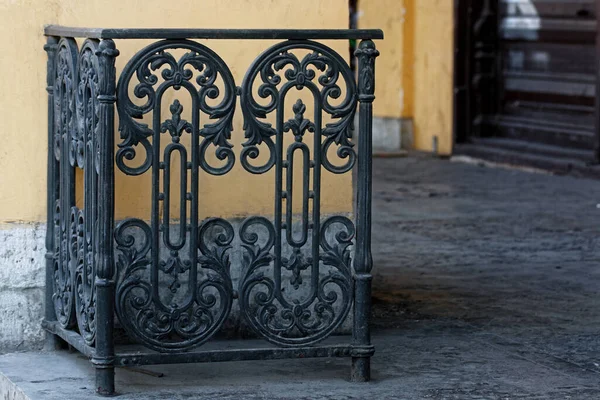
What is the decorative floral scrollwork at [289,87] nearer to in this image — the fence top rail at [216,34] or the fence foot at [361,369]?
the fence top rail at [216,34]

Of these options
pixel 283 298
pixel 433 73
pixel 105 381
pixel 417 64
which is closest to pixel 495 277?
pixel 283 298

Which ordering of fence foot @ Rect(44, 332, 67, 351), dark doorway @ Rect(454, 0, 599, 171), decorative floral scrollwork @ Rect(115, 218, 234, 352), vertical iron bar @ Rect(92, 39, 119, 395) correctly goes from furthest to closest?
dark doorway @ Rect(454, 0, 599, 171), fence foot @ Rect(44, 332, 67, 351), decorative floral scrollwork @ Rect(115, 218, 234, 352), vertical iron bar @ Rect(92, 39, 119, 395)

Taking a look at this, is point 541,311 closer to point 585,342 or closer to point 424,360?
point 585,342

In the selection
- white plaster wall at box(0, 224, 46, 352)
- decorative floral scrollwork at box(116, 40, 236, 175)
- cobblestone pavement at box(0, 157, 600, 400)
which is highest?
decorative floral scrollwork at box(116, 40, 236, 175)

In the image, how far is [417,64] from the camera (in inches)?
502

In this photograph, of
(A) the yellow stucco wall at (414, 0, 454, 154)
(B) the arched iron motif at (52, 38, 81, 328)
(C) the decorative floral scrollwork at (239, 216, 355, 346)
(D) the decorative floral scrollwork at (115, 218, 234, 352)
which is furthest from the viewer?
(A) the yellow stucco wall at (414, 0, 454, 154)

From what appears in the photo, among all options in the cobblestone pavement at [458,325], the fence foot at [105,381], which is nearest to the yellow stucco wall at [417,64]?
the cobblestone pavement at [458,325]

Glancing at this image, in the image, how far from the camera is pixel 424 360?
4164 millimetres

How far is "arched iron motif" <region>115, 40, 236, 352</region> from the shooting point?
142 inches

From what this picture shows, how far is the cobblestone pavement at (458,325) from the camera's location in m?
3.80

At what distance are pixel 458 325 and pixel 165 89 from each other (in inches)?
65.9

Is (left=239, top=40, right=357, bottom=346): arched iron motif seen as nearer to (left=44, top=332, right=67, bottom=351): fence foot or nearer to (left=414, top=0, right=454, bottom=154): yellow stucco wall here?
(left=44, top=332, right=67, bottom=351): fence foot

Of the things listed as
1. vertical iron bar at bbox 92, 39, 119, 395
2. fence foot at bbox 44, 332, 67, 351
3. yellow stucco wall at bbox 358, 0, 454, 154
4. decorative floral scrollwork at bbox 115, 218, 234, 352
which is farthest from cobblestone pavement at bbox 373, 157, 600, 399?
yellow stucco wall at bbox 358, 0, 454, 154

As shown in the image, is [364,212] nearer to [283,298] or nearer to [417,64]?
[283,298]
